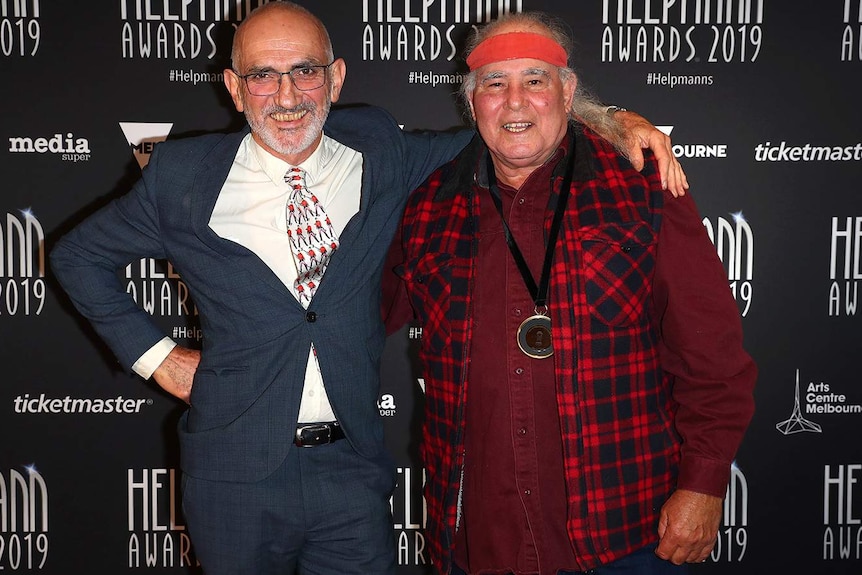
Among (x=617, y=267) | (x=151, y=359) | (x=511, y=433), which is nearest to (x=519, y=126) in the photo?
(x=617, y=267)

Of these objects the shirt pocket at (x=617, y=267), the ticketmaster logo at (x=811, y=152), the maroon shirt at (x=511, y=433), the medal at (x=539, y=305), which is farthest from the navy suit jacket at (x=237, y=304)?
the ticketmaster logo at (x=811, y=152)

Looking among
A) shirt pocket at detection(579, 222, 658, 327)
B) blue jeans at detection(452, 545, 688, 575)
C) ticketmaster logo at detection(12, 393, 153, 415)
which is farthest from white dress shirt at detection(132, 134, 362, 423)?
ticketmaster logo at detection(12, 393, 153, 415)

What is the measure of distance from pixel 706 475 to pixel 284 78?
1.45 meters

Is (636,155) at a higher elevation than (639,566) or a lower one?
higher

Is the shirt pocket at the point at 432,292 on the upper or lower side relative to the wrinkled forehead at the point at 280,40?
lower

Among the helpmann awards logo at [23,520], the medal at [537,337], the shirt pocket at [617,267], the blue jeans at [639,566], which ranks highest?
the shirt pocket at [617,267]

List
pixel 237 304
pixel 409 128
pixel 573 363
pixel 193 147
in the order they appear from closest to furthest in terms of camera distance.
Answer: pixel 573 363, pixel 237 304, pixel 193 147, pixel 409 128

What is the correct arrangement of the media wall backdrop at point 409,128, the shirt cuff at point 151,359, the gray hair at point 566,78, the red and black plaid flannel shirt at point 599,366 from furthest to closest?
the media wall backdrop at point 409,128 → the shirt cuff at point 151,359 → the gray hair at point 566,78 → the red and black plaid flannel shirt at point 599,366

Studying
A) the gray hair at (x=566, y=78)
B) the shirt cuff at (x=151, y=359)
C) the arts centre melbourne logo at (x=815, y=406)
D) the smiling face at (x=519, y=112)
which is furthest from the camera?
the arts centre melbourne logo at (x=815, y=406)

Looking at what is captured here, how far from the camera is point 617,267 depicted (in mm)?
1810

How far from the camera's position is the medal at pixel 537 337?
1.79 m

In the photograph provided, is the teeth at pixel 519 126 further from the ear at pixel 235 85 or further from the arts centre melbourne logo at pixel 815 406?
the arts centre melbourne logo at pixel 815 406

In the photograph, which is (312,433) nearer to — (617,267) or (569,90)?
(617,267)

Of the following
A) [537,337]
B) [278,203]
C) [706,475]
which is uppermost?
[278,203]
